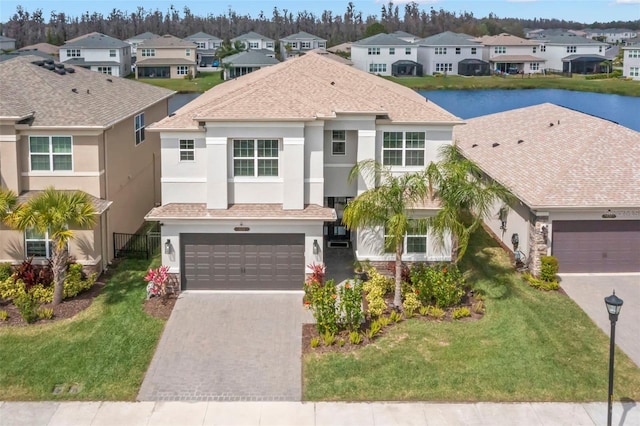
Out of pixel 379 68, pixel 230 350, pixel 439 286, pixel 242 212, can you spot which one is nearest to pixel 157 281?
pixel 242 212

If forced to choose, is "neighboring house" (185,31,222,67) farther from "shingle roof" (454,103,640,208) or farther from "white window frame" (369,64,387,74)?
"shingle roof" (454,103,640,208)

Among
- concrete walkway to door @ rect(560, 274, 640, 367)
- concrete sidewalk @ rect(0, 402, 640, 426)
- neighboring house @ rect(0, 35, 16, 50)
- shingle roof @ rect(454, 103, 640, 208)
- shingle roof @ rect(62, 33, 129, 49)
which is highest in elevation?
neighboring house @ rect(0, 35, 16, 50)

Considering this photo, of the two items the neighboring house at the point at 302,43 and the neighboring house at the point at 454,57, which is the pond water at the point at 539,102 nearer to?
the neighboring house at the point at 454,57

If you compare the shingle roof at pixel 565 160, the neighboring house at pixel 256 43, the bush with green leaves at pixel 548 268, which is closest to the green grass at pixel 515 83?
the neighboring house at pixel 256 43

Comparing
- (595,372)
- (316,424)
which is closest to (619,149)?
(595,372)

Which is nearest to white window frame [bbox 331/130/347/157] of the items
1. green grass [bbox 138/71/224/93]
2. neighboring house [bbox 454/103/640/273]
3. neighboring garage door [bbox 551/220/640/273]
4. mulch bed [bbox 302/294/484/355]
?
mulch bed [bbox 302/294/484/355]
